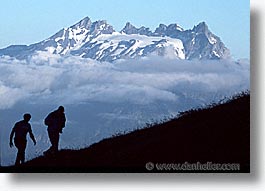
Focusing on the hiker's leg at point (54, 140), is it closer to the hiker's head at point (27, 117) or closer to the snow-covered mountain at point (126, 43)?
the hiker's head at point (27, 117)

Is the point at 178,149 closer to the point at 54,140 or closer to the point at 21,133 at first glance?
the point at 54,140

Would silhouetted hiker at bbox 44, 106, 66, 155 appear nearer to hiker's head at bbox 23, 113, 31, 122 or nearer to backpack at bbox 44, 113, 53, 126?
backpack at bbox 44, 113, 53, 126

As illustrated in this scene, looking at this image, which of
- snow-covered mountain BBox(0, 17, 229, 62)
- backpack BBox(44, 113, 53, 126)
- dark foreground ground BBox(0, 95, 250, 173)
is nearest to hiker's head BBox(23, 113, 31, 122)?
backpack BBox(44, 113, 53, 126)

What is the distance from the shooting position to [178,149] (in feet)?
18.4

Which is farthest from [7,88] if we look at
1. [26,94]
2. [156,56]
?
[156,56]

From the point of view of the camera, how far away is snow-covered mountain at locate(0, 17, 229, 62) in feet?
18.6

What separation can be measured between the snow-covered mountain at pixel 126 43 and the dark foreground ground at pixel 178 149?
1.37 feet

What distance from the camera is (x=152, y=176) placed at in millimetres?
5559

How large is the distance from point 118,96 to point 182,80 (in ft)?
1.49

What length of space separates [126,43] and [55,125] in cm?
74

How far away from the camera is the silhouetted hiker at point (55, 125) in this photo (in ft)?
18.5

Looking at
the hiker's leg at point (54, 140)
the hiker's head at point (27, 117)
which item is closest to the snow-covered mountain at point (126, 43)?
the hiker's head at point (27, 117)

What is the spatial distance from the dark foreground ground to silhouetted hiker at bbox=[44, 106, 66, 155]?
0.20 feet

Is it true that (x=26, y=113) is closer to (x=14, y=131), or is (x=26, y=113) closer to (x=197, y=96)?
(x=14, y=131)
